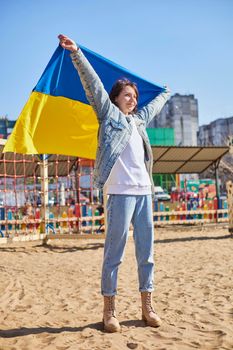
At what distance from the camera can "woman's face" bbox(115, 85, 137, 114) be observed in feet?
9.58

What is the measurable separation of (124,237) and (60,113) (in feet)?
13.6

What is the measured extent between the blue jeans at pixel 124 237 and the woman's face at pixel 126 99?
713 millimetres

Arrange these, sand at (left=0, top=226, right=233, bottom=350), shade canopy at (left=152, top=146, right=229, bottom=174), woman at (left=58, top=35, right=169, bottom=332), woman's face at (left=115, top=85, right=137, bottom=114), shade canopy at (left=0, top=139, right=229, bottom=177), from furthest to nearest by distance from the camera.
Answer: shade canopy at (left=152, top=146, right=229, bottom=174), shade canopy at (left=0, top=139, right=229, bottom=177), woman's face at (left=115, top=85, right=137, bottom=114), woman at (left=58, top=35, right=169, bottom=332), sand at (left=0, top=226, right=233, bottom=350)

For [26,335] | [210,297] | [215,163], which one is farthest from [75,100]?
[215,163]

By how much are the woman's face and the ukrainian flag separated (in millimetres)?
2717

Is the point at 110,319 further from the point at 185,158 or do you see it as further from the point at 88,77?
the point at 185,158

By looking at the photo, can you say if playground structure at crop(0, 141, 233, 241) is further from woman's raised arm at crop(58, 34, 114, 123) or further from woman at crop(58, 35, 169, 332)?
woman's raised arm at crop(58, 34, 114, 123)

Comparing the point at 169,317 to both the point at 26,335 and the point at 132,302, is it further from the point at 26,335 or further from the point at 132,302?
the point at 26,335

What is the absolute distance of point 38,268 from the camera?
242 inches

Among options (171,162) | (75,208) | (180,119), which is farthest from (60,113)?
(180,119)

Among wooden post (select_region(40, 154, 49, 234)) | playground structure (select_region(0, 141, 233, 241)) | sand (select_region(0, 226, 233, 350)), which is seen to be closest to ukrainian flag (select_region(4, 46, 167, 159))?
sand (select_region(0, 226, 233, 350))

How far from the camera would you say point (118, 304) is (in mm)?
3596

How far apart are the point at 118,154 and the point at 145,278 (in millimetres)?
951

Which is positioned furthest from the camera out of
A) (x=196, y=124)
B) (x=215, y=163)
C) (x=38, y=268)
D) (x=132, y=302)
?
(x=196, y=124)
